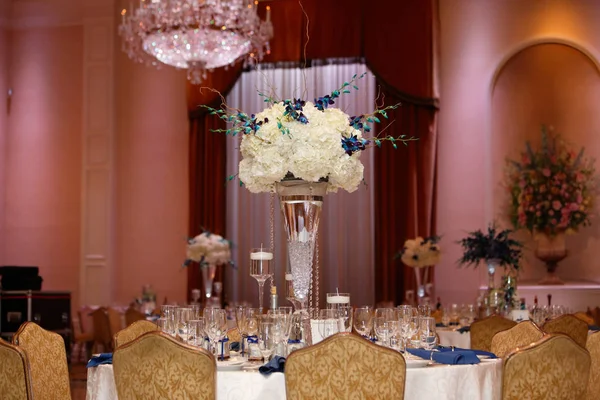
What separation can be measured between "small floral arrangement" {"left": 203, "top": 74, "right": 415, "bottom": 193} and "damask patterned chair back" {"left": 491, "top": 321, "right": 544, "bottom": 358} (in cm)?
108

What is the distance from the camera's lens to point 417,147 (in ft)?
34.0

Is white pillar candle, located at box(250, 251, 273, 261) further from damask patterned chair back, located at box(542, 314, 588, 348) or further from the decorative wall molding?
the decorative wall molding

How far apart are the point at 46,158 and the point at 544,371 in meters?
9.42

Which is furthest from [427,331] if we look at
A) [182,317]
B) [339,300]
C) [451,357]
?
[182,317]

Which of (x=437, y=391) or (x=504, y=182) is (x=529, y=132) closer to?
(x=504, y=182)

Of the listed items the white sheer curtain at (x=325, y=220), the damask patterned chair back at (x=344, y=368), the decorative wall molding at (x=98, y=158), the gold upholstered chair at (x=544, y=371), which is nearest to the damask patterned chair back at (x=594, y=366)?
the gold upholstered chair at (x=544, y=371)

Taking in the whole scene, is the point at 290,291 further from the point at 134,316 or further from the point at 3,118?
the point at 3,118

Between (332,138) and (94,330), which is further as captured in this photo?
(94,330)

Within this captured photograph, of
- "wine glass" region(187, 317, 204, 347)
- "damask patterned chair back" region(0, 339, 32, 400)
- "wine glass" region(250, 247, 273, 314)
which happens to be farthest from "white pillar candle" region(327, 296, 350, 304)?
"damask patterned chair back" region(0, 339, 32, 400)

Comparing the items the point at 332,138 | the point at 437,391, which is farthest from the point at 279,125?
the point at 437,391

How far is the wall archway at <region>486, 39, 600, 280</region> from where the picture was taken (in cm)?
991

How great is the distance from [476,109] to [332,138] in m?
6.67

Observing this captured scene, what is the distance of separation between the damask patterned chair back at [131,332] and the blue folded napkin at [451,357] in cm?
137

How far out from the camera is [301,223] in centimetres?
409
